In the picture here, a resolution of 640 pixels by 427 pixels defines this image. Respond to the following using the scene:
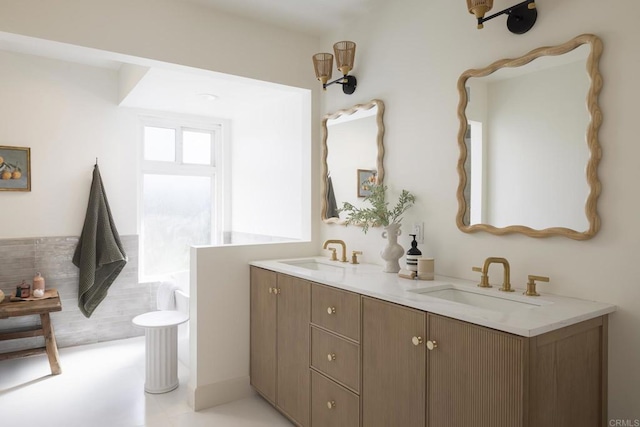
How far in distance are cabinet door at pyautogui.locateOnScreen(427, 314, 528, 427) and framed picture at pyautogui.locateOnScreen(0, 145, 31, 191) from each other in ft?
12.4

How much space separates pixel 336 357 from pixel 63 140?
11.0 ft

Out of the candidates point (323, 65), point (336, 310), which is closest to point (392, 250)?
point (336, 310)

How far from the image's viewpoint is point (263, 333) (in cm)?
281

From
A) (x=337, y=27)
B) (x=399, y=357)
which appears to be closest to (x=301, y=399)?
(x=399, y=357)

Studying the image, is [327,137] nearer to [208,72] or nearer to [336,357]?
[208,72]

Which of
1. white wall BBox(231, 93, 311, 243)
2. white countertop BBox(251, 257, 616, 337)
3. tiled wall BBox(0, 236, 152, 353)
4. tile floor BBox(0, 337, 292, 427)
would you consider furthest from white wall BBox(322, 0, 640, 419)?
tiled wall BBox(0, 236, 152, 353)

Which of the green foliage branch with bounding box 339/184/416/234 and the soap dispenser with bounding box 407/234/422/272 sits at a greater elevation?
the green foliage branch with bounding box 339/184/416/234

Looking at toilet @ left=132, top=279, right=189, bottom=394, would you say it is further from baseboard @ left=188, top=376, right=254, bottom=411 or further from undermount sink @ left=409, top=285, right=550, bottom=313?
undermount sink @ left=409, top=285, right=550, bottom=313

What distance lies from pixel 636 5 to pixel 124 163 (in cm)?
417

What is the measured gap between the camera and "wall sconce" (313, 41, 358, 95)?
2777mm

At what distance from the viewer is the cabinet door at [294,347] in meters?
2.40

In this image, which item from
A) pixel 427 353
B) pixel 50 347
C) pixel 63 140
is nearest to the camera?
pixel 427 353

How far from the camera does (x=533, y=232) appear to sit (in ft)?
6.29

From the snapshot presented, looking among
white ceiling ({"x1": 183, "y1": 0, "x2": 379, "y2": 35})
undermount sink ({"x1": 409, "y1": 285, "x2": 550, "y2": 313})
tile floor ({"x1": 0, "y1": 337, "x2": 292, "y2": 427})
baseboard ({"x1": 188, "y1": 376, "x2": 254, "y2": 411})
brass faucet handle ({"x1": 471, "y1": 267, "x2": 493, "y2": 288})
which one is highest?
white ceiling ({"x1": 183, "y1": 0, "x2": 379, "y2": 35})
